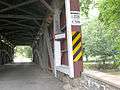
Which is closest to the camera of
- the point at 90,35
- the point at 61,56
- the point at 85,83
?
the point at 85,83

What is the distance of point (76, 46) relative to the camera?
19.9 ft

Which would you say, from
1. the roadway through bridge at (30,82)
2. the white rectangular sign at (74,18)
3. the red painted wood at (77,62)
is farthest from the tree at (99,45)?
the white rectangular sign at (74,18)

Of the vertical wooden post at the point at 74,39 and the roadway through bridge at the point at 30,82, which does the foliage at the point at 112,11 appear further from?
the vertical wooden post at the point at 74,39

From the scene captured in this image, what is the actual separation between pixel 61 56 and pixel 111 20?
3507 millimetres

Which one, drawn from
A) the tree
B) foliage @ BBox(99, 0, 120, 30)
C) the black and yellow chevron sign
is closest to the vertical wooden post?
the black and yellow chevron sign

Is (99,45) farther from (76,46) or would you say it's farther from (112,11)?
(76,46)

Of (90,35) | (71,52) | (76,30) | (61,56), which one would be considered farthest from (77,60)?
(90,35)

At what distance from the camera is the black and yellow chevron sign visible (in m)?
5.97

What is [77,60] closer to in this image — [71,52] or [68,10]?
[71,52]

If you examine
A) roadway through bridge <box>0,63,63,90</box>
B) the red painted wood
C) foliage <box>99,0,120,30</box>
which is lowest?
roadway through bridge <box>0,63,63,90</box>

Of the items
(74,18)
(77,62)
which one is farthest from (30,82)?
(74,18)

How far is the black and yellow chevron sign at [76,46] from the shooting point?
19.6 ft

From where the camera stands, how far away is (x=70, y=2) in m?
6.12

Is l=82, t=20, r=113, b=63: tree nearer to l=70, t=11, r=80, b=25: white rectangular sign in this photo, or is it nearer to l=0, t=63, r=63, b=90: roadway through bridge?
l=0, t=63, r=63, b=90: roadway through bridge
